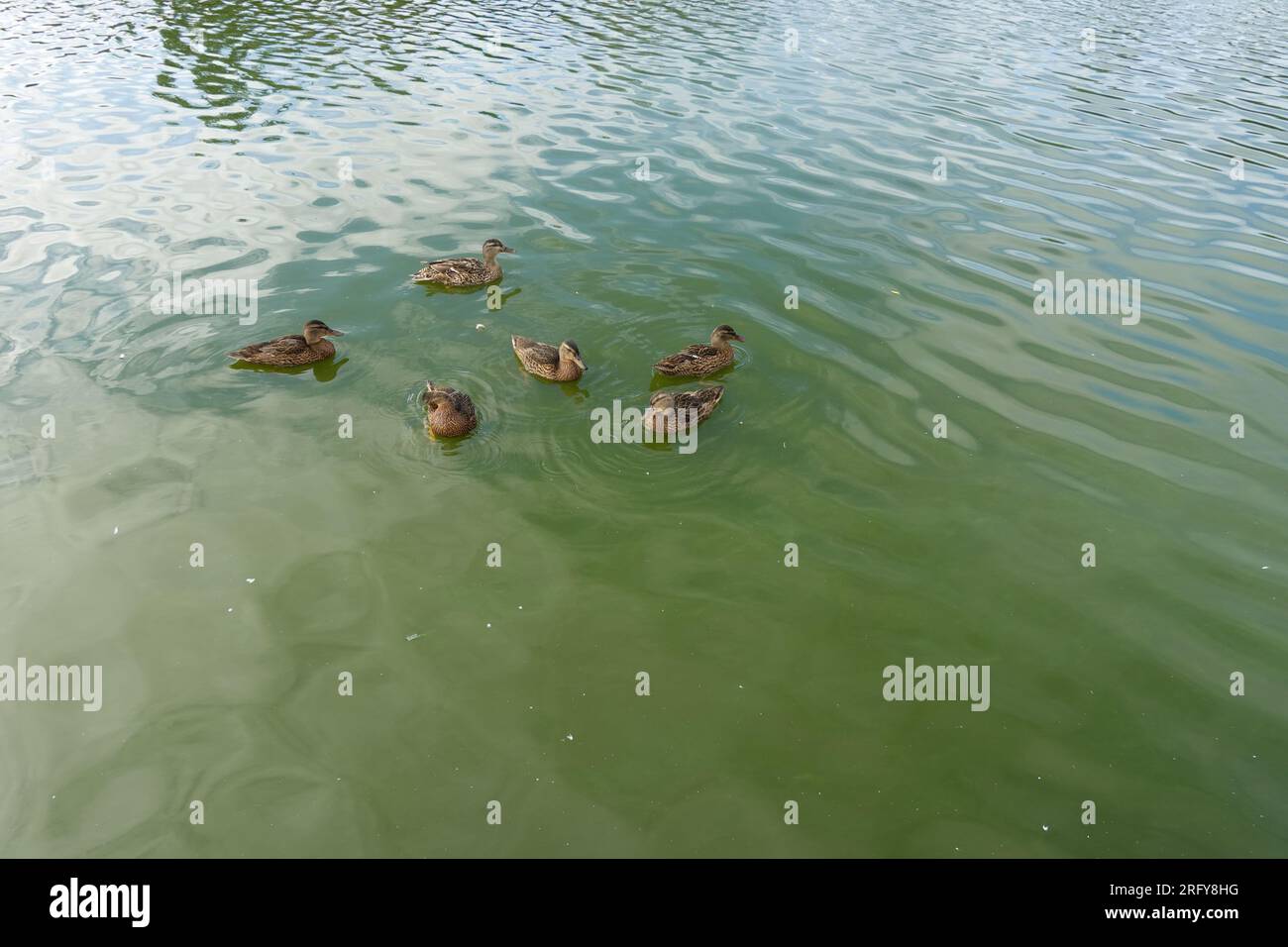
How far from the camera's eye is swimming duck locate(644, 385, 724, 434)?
34.1 ft

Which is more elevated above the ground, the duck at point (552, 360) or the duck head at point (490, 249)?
the duck head at point (490, 249)

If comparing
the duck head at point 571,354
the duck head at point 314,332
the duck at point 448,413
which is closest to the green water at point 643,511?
the duck at point 448,413

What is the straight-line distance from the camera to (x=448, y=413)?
33.8 feet

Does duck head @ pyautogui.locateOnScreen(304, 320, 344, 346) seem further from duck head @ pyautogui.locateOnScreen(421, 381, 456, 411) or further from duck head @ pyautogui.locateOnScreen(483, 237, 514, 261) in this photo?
duck head @ pyautogui.locateOnScreen(483, 237, 514, 261)

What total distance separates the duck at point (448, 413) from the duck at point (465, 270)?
3789mm

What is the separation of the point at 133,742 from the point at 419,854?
9.23 feet

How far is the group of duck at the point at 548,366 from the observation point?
10414 millimetres

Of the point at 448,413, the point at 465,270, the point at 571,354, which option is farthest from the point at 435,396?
the point at 465,270

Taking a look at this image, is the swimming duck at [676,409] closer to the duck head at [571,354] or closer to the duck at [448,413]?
the duck head at [571,354]

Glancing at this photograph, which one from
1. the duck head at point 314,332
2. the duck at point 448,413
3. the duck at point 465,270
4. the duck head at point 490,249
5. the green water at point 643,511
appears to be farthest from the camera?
the duck head at point 490,249

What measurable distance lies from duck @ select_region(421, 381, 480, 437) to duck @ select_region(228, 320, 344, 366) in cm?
253

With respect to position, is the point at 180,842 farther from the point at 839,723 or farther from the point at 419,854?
the point at 839,723

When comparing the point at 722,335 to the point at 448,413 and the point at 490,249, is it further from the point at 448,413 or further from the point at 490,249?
the point at 490,249

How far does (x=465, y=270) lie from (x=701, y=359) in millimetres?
4689
